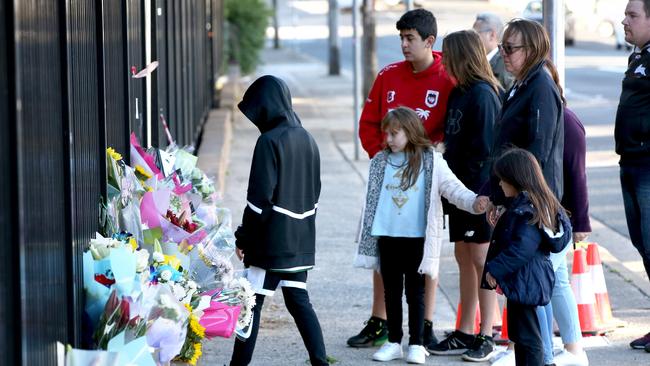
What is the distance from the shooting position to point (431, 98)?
6438 mm

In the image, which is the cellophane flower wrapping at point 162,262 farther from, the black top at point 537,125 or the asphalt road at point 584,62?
the asphalt road at point 584,62

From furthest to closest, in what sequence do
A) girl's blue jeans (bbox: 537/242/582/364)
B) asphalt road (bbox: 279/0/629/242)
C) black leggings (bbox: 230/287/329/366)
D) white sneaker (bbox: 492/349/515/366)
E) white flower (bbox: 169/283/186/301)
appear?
asphalt road (bbox: 279/0/629/242) < white sneaker (bbox: 492/349/515/366) < girl's blue jeans (bbox: 537/242/582/364) < black leggings (bbox: 230/287/329/366) < white flower (bbox: 169/283/186/301)

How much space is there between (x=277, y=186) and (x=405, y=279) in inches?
40.7

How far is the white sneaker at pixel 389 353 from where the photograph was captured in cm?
609

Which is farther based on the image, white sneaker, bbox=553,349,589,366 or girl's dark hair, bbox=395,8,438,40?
girl's dark hair, bbox=395,8,438,40

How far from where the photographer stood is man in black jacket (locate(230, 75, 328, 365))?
5402 millimetres

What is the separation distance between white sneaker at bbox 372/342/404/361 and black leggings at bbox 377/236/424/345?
3.6 inches

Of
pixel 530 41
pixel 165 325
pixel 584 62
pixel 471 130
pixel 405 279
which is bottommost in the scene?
pixel 584 62

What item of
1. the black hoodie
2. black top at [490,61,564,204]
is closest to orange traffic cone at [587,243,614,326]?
black top at [490,61,564,204]

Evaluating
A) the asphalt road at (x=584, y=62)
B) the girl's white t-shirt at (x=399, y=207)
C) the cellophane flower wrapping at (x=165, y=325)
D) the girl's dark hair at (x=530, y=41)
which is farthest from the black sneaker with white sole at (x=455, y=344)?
the asphalt road at (x=584, y=62)

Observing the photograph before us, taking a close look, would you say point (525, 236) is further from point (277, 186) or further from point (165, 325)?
point (165, 325)

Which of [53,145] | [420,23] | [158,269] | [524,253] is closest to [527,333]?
[524,253]

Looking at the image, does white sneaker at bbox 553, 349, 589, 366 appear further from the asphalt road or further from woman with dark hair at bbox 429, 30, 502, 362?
the asphalt road

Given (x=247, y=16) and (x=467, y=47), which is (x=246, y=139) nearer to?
(x=247, y=16)
